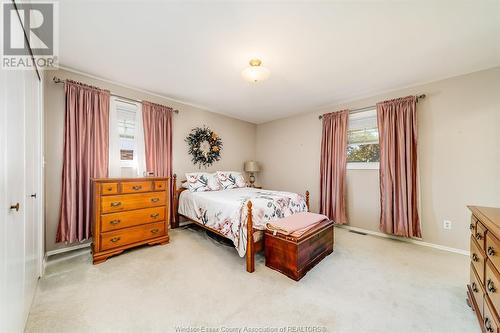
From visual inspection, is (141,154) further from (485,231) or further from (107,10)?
(485,231)

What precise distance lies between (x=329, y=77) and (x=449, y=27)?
119 centimetres

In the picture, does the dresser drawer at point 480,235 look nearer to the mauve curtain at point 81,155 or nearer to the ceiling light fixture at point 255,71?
the ceiling light fixture at point 255,71

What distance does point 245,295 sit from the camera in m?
1.71

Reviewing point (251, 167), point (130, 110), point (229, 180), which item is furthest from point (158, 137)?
point (251, 167)

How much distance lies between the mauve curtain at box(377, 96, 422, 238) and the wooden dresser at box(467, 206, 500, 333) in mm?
1399

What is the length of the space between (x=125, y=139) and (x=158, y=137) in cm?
49

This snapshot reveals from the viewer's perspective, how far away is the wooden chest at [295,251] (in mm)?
1968

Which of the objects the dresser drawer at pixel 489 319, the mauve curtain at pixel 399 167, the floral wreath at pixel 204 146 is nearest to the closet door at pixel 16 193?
the floral wreath at pixel 204 146

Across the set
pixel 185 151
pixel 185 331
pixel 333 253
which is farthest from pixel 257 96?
pixel 185 331

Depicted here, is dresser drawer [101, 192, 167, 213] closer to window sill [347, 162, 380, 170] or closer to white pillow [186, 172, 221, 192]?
white pillow [186, 172, 221, 192]

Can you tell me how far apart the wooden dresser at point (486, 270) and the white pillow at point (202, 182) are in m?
3.24

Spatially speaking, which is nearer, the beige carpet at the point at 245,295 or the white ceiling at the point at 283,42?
the beige carpet at the point at 245,295

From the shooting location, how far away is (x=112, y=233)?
2363 mm

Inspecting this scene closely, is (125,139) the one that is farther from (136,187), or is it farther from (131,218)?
(131,218)
